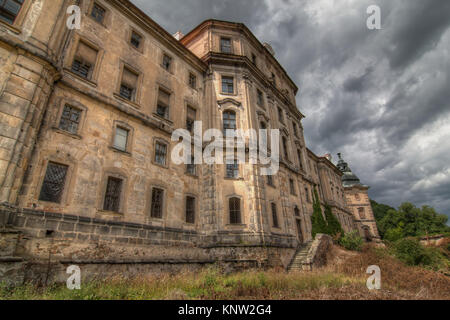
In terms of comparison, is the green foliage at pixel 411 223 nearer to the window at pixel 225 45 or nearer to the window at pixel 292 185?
the window at pixel 292 185

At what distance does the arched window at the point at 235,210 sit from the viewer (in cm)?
1659

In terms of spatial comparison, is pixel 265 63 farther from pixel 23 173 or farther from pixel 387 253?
pixel 23 173

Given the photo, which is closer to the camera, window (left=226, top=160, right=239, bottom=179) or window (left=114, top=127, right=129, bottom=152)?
window (left=114, top=127, right=129, bottom=152)

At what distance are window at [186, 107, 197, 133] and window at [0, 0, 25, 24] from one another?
10.9m

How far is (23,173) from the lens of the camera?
9.09 meters

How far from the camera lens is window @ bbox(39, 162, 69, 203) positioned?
977cm

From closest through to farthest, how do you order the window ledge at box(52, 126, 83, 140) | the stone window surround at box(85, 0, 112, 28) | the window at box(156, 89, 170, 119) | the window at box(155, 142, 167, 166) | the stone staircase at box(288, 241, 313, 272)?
1. the window ledge at box(52, 126, 83, 140)
2. the stone window surround at box(85, 0, 112, 28)
3. the window at box(155, 142, 167, 166)
4. the stone staircase at box(288, 241, 313, 272)
5. the window at box(156, 89, 170, 119)

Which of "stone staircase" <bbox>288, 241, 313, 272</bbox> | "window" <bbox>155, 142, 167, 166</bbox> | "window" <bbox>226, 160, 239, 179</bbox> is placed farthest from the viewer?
"window" <bbox>226, 160, 239, 179</bbox>

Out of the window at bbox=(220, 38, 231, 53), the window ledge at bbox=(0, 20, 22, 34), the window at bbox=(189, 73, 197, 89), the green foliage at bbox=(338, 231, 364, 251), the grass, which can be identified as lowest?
the grass

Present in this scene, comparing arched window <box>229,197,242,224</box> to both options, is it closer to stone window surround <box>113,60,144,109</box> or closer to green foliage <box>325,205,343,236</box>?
stone window surround <box>113,60,144,109</box>

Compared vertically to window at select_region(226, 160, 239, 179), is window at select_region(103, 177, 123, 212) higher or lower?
lower

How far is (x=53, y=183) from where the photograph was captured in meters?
10.1

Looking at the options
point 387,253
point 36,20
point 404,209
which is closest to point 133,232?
point 36,20

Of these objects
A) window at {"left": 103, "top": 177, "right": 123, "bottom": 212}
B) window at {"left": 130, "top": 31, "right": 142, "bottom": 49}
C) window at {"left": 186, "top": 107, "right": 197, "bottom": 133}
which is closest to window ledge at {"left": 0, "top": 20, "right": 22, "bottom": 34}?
window at {"left": 130, "top": 31, "right": 142, "bottom": 49}
